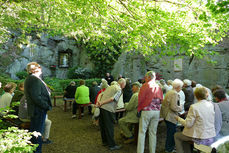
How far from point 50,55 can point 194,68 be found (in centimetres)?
1494

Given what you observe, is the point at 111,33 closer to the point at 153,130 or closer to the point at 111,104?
the point at 111,104

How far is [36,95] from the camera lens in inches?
138

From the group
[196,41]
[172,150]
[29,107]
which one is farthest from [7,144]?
[196,41]

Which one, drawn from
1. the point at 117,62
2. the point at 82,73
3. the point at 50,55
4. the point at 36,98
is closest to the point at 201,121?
the point at 36,98

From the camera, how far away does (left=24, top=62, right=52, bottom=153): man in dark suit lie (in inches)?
139

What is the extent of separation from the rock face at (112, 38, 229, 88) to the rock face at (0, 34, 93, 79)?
6704mm

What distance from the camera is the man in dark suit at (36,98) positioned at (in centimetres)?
353

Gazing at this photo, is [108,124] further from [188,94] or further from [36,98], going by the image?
[188,94]

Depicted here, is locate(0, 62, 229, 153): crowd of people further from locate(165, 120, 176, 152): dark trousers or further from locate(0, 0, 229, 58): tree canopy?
locate(0, 0, 229, 58): tree canopy

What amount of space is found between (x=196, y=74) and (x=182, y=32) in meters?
6.95

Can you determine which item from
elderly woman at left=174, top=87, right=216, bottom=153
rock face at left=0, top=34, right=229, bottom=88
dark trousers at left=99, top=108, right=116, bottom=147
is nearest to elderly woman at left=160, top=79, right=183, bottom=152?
elderly woman at left=174, top=87, right=216, bottom=153

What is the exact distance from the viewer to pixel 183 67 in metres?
11.9

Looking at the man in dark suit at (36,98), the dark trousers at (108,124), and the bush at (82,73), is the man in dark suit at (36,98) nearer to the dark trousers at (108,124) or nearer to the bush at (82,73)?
the dark trousers at (108,124)

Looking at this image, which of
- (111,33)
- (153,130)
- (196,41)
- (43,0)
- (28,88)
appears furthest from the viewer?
(111,33)
